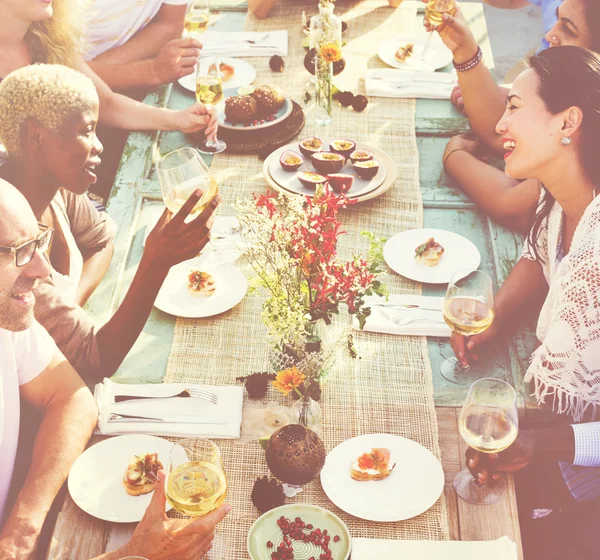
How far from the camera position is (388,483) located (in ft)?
4.88

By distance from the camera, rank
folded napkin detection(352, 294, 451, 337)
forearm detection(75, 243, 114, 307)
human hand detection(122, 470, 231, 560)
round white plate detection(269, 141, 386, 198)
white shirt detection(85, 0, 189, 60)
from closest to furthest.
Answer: human hand detection(122, 470, 231, 560)
folded napkin detection(352, 294, 451, 337)
forearm detection(75, 243, 114, 307)
round white plate detection(269, 141, 386, 198)
white shirt detection(85, 0, 189, 60)

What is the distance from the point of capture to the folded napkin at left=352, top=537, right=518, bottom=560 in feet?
4.42

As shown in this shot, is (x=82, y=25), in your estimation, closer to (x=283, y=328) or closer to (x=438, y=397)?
(x=283, y=328)

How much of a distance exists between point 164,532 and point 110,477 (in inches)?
9.3

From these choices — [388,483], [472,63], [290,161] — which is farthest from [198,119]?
[388,483]

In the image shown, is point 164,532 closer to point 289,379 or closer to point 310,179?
point 289,379

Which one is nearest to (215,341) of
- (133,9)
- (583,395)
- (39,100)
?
(39,100)

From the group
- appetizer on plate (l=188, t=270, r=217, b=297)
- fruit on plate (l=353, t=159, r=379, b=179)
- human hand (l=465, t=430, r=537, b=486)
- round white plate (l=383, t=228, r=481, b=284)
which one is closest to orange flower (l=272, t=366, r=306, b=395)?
human hand (l=465, t=430, r=537, b=486)

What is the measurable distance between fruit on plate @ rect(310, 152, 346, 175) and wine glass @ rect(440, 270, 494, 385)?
30.0 inches

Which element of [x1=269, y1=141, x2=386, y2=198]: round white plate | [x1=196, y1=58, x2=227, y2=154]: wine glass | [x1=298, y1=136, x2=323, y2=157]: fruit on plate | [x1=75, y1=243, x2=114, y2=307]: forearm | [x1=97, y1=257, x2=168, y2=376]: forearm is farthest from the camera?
[x1=196, y1=58, x2=227, y2=154]: wine glass

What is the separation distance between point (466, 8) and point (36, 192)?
2.44 metres

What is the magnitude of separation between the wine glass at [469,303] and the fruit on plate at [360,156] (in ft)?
2.61

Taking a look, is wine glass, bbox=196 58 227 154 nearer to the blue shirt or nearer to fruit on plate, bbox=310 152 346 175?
fruit on plate, bbox=310 152 346 175

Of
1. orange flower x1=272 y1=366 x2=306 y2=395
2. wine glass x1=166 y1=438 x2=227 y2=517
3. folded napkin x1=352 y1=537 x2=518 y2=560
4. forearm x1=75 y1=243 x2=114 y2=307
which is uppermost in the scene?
wine glass x1=166 y1=438 x2=227 y2=517
